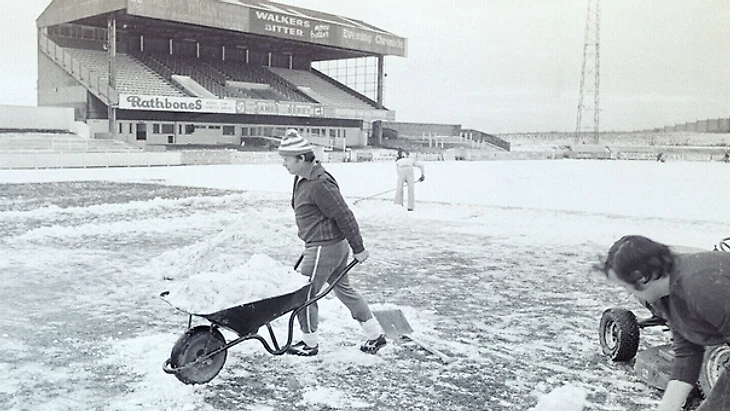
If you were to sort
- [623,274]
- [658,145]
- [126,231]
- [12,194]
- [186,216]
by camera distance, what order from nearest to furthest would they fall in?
[623,274] → [126,231] → [186,216] → [12,194] → [658,145]

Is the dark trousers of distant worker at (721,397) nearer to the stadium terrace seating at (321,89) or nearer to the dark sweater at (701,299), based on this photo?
the dark sweater at (701,299)

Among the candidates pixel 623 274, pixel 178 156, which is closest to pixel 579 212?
pixel 623 274

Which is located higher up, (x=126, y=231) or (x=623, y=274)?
(x=623, y=274)

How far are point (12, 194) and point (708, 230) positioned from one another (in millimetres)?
16790

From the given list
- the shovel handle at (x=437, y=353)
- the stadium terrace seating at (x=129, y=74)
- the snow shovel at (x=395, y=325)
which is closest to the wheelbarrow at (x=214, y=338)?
the shovel handle at (x=437, y=353)

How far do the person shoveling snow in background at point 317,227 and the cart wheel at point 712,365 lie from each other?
2202 mm

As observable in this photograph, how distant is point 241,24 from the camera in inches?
1874

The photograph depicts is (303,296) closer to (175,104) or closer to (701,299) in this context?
(701,299)

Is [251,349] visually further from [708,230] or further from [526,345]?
[708,230]

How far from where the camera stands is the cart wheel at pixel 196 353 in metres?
4.19

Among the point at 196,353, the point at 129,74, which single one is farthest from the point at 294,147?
the point at 129,74

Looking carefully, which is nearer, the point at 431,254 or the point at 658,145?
the point at 431,254

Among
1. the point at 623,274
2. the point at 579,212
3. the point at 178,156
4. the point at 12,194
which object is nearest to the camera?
the point at 623,274

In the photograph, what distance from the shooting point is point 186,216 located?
1409cm
